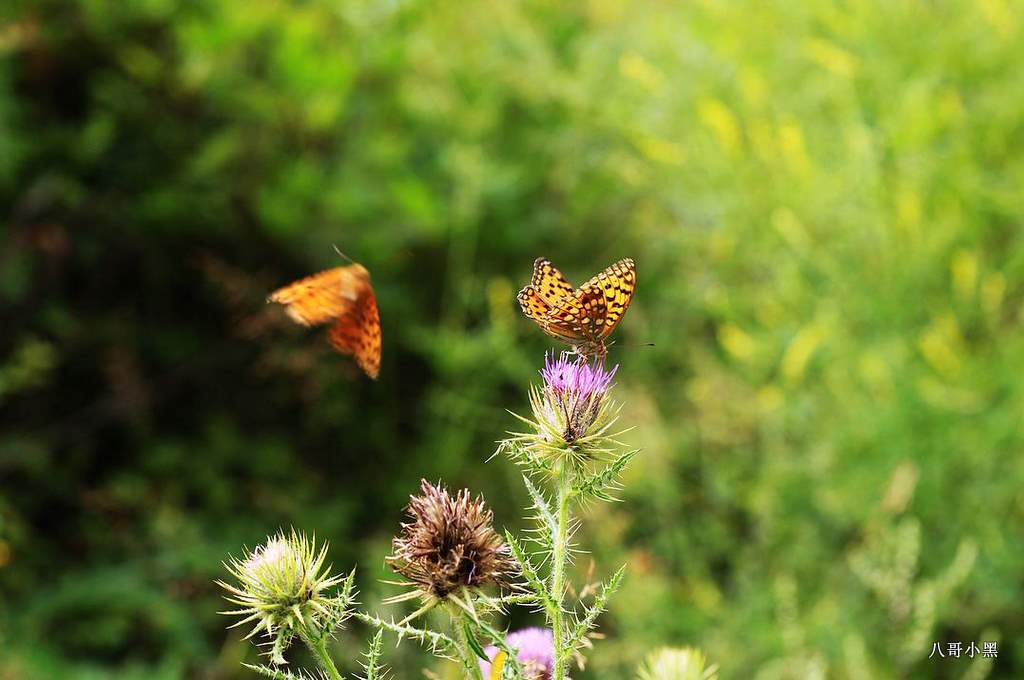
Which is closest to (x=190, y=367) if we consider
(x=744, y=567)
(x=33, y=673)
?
(x=33, y=673)

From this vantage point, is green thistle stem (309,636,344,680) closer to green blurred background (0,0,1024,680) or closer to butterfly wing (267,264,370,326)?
butterfly wing (267,264,370,326)

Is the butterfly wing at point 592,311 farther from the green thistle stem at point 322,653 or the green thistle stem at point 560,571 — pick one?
the green thistle stem at point 322,653

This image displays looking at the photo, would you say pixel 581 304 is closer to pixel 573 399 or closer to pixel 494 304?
pixel 573 399

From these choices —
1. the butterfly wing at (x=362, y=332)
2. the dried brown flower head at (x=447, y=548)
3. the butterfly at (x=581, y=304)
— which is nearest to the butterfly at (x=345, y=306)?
the butterfly wing at (x=362, y=332)

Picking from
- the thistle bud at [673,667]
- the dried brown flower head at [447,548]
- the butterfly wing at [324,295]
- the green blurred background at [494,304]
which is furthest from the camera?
the green blurred background at [494,304]

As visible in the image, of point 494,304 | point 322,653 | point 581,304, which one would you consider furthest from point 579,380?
point 494,304

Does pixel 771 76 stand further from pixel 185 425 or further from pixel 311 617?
pixel 311 617

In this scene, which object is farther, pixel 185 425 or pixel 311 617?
pixel 185 425
